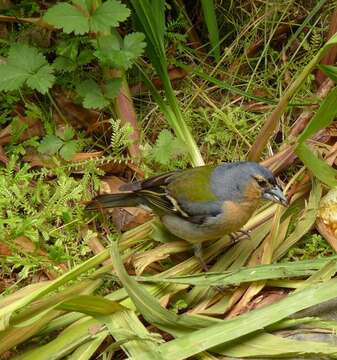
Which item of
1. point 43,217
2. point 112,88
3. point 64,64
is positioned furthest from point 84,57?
point 43,217

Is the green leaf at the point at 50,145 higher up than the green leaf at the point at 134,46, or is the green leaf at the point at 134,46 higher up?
the green leaf at the point at 134,46

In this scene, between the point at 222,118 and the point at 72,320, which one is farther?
the point at 222,118

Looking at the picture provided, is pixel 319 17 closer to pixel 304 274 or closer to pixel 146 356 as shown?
pixel 304 274

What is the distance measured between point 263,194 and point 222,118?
3.01 ft

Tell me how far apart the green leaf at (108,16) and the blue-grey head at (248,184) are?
96cm

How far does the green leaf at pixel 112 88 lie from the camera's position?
3.83 meters

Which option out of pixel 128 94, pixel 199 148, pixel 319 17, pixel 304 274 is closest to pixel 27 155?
pixel 128 94

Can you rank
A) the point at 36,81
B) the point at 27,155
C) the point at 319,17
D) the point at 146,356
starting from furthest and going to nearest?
the point at 319,17 → the point at 27,155 → the point at 36,81 → the point at 146,356

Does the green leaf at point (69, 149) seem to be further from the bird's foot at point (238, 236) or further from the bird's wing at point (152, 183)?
the bird's foot at point (238, 236)

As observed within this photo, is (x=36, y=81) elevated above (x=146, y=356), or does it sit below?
above

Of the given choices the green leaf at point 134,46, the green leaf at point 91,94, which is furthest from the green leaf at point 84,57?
the green leaf at point 134,46

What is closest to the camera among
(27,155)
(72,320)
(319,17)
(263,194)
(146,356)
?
(146,356)

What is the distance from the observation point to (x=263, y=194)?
3.29m

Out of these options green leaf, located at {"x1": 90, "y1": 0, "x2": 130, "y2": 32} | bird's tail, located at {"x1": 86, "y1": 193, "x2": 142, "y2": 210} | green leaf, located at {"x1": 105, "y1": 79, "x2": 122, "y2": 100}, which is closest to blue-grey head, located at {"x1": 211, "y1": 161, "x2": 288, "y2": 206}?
bird's tail, located at {"x1": 86, "y1": 193, "x2": 142, "y2": 210}
